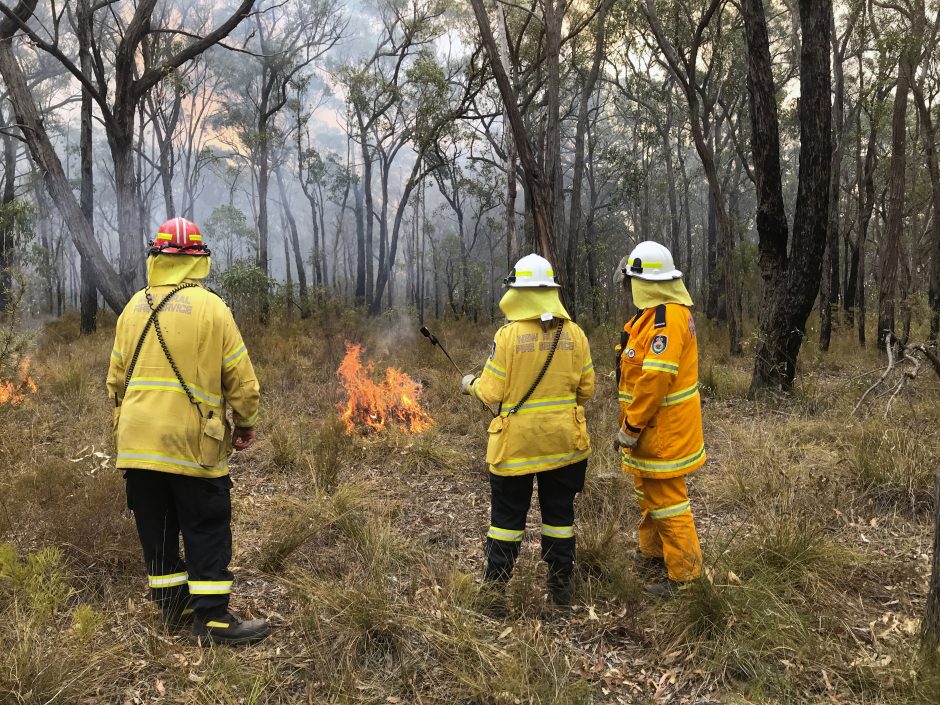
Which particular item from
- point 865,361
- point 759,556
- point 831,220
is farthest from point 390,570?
point 831,220

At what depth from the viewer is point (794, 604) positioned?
2740mm

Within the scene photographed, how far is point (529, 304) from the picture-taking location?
2928 millimetres

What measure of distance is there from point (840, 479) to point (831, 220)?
9582 millimetres

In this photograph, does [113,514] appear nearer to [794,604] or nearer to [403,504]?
[403,504]

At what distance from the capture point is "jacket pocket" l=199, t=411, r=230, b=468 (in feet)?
8.39

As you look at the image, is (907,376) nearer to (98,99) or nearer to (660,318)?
(660,318)

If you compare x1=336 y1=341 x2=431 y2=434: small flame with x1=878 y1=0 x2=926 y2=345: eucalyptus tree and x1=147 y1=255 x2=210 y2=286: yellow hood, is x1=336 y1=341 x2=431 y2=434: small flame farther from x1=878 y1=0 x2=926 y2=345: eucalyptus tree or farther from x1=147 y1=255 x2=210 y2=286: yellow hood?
x1=878 y1=0 x2=926 y2=345: eucalyptus tree

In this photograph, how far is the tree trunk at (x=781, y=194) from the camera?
6.35m

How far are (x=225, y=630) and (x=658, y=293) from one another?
2.74m

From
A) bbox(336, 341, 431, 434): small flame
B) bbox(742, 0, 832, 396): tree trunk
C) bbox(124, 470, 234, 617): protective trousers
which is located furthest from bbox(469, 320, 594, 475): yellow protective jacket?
bbox(742, 0, 832, 396): tree trunk

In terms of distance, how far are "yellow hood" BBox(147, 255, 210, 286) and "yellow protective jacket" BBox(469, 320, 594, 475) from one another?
1557mm

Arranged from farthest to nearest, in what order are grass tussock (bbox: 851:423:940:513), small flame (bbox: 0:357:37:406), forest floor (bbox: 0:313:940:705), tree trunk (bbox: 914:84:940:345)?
tree trunk (bbox: 914:84:940:345) → small flame (bbox: 0:357:37:406) → grass tussock (bbox: 851:423:940:513) → forest floor (bbox: 0:313:940:705)

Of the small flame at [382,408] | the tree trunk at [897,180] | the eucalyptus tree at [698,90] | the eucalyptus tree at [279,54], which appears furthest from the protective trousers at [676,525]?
the eucalyptus tree at [279,54]

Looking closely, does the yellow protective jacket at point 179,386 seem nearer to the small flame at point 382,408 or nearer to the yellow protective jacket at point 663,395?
the yellow protective jacket at point 663,395
